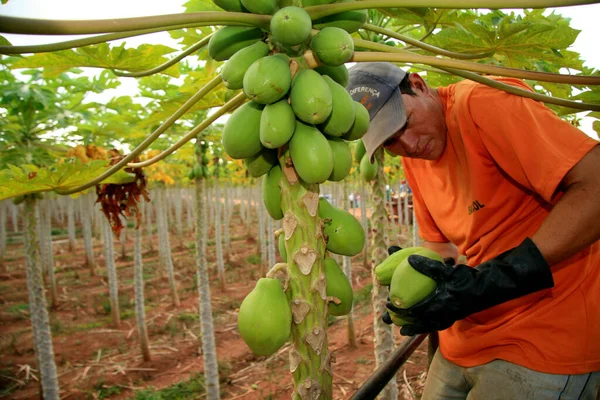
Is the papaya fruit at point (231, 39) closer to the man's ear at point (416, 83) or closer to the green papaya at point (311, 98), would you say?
the green papaya at point (311, 98)

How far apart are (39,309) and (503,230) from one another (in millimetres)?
4428

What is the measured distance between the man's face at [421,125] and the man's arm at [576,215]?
24.5 inches

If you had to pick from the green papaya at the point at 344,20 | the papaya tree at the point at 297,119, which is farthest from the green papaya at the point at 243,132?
the green papaya at the point at 344,20

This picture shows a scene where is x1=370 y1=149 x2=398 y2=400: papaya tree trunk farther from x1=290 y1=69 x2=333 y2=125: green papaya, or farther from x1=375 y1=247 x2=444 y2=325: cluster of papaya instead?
x1=290 y1=69 x2=333 y2=125: green papaya

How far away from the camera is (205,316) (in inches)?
192

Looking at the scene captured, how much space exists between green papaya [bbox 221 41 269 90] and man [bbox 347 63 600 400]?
734 millimetres

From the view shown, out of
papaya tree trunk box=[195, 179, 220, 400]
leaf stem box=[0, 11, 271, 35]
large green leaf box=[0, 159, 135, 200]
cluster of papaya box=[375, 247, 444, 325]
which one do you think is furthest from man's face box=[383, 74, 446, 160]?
papaya tree trunk box=[195, 179, 220, 400]

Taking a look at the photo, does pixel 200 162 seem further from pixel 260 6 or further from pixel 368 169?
pixel 260 6

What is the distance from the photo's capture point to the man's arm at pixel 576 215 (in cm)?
127

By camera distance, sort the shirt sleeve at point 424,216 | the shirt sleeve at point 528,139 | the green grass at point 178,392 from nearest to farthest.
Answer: the shirt sleeve at point 528,139 < the shirt sleeve at point 424,216 < the green grass at point 178,392

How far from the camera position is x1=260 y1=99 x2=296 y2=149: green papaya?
99 centimetres

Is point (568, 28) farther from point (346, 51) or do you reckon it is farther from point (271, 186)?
point (271, 186)

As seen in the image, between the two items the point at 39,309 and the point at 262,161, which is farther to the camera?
the point at 39,309

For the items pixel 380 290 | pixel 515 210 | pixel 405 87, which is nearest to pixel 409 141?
pixel 405 87
